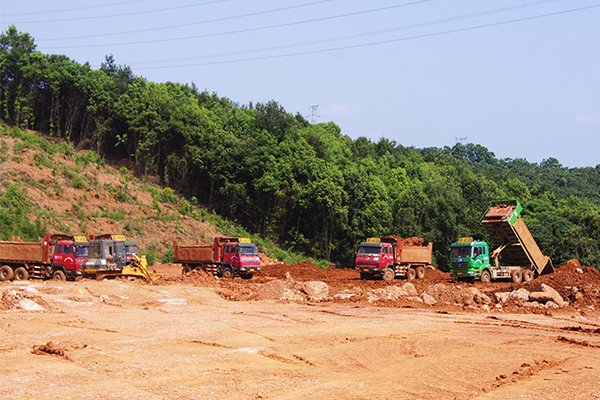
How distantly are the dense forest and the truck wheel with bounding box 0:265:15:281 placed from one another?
30945 millimetres

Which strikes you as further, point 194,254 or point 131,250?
point 194,254

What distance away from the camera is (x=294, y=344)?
14984 millimetres

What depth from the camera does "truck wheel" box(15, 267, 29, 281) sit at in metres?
30.5

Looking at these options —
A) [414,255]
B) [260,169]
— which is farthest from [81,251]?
[260,169]

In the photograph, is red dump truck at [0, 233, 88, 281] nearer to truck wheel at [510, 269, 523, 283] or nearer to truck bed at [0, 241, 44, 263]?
truck bed at [0, 241, 44, 263]

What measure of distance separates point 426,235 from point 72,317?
135 ft

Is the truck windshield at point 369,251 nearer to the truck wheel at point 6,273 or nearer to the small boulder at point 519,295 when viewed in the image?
the small boulder at point 519,295

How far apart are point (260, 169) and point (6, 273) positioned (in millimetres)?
33031

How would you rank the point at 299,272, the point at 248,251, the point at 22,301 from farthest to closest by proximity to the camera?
the point at 299,272
the point at 248,251
the point at 22,301

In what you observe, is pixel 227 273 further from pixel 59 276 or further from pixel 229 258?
pixel 59 276

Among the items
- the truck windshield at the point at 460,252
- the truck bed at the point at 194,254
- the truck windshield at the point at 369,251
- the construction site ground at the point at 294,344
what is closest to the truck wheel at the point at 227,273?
the truck bed at the point at 194,254

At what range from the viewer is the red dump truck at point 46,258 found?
2955 centimetres

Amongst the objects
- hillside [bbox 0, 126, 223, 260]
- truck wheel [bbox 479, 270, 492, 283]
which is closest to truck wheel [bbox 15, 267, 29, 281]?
hillside [bbox 0, 126, 223, 260]

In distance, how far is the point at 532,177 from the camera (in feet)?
360
